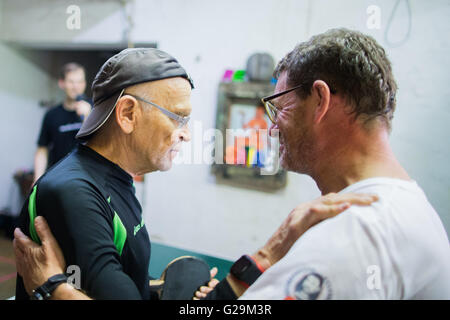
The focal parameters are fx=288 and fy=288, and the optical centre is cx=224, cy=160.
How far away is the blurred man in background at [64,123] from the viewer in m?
2.26

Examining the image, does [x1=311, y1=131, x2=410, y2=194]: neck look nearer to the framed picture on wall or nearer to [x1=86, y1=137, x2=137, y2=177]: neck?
[x1=86, y1=137, x2=137, y2=177]: neck

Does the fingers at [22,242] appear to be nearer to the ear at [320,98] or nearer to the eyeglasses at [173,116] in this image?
the eyeglasses at [173,116]

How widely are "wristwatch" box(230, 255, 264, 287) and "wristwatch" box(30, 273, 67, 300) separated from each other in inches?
17.9

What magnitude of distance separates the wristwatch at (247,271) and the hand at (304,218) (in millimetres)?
20

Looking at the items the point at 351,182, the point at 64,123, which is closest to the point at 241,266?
the point at 351,182

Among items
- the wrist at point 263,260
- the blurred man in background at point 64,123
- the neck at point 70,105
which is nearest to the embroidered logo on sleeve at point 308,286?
the wrist at point 263,260

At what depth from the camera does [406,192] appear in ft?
2.46

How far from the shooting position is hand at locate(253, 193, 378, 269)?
2.29ft

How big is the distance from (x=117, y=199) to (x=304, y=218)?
595 millimetres

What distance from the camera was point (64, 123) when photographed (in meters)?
2.49

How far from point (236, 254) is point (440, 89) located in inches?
73.8

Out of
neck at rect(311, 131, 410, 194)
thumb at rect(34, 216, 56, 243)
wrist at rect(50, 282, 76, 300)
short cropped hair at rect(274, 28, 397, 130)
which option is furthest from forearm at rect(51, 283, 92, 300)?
short cropped hair at rect(274, 28, 397, 130)
